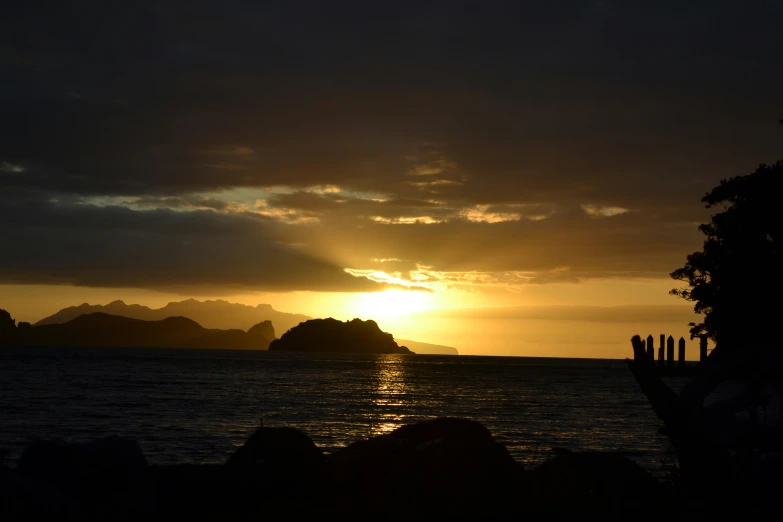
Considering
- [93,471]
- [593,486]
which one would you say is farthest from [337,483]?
[593,486]

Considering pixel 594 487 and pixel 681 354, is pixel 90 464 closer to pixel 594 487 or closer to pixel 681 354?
pixel 594 487

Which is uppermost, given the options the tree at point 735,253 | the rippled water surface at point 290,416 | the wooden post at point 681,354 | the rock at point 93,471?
the tree at point 735,253

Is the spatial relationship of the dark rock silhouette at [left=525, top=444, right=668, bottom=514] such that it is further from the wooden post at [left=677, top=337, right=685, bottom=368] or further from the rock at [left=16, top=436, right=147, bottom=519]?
the wooden post at [left=677, top=337, right=685, bottom=368]

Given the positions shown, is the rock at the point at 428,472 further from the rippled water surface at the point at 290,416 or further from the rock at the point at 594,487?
the rippled water surface at the point at 290,416

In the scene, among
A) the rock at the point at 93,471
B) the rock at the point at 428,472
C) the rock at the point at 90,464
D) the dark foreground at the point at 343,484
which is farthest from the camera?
the rock at the point at 90,464

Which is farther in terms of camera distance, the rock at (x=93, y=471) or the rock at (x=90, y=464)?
the rock at (x=90, y=464)

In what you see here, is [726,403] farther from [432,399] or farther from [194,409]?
[432,399]

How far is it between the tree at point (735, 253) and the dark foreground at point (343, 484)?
16.0 metres

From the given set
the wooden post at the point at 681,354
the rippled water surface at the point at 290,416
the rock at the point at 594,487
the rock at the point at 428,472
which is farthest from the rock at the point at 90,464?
the wooden post at the point at 681,354

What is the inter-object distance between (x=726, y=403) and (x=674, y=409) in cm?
86

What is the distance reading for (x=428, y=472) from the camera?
42.0 ft

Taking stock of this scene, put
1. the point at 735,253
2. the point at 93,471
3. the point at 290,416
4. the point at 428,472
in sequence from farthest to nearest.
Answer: the point at 290,416, the point at 735,253, the point at 93,471, the point at 428,472

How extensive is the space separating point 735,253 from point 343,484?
35850 millimetres

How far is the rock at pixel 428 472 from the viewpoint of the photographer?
12.2 metres
